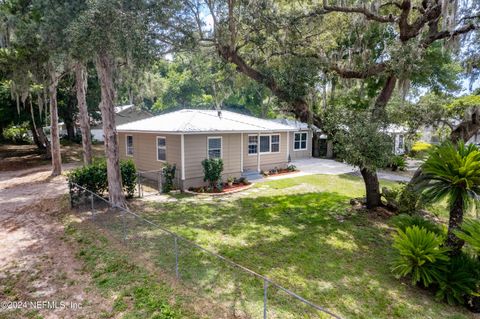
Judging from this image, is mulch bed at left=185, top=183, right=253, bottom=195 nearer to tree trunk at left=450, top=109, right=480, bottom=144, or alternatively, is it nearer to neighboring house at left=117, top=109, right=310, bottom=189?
neighboring house at left=117, top=109, right=310, bottom=189

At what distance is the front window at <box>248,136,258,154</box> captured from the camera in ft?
50.7

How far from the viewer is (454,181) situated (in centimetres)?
546

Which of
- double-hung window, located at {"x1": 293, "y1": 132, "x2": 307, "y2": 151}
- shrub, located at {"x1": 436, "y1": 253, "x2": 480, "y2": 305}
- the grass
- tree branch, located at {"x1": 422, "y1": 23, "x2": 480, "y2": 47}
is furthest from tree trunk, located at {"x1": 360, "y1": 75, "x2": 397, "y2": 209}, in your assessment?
double-hung window, located at {"x1": 293, "y1": 132, "x2": 307, "y2": 151}

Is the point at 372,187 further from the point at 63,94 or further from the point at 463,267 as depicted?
the point at 63,94

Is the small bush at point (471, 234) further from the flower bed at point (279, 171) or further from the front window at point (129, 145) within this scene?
the front window at point (129, 145)

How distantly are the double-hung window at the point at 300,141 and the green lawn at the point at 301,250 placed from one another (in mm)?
10870

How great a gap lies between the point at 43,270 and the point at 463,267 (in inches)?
314

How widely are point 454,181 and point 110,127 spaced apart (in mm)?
9114

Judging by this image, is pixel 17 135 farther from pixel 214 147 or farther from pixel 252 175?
pixel 252 175

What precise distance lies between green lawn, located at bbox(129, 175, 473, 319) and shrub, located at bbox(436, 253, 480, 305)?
192 millimetres

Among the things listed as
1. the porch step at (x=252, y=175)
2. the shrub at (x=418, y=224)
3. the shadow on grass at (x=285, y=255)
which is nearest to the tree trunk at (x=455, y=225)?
the shrub at (x=418, y=224)

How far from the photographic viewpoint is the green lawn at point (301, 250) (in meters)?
4.91

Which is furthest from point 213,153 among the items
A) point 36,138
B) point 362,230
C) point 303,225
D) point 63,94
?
point 36,138

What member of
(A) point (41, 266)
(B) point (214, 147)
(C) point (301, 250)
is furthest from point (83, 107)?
(C) point (301, 250)
